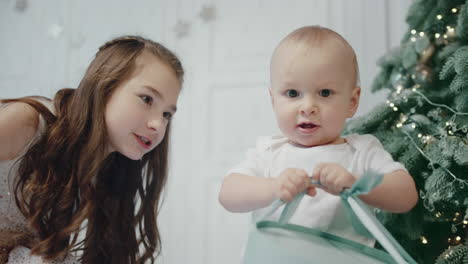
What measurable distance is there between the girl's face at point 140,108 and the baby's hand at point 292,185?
508 mm

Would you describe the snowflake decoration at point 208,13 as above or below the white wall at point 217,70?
above

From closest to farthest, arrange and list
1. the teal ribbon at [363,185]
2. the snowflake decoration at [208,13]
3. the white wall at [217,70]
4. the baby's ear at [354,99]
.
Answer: the teal ribbon at [363,185]
the baby's ear at [354,99]
the white wall at [217,70]
the snowflake decoration at [208,13]

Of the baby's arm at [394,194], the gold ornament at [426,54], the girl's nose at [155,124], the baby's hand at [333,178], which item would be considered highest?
the gold ornament at [426,54]

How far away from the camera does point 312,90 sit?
89 centimetres

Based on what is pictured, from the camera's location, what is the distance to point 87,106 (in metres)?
1.18

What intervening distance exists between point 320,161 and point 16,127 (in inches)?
28.8

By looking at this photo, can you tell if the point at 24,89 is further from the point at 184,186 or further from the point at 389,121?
the point at 389,121

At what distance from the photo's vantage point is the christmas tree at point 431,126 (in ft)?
3.36

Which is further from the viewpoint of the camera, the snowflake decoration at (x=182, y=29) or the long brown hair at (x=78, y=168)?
the snowflake decoration at (x=182, y=29)

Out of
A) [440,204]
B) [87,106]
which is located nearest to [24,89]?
[87,106]

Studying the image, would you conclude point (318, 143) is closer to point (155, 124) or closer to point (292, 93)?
point (292, 93)

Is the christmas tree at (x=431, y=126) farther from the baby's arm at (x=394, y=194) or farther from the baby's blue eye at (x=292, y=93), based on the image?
the baby's blue eye at (x=292, y=93)

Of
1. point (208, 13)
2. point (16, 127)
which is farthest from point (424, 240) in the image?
point (208, 13)

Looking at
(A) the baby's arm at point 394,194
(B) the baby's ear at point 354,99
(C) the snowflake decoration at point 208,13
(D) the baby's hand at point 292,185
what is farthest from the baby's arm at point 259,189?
(C) the snowflake decoration at point 208,13
